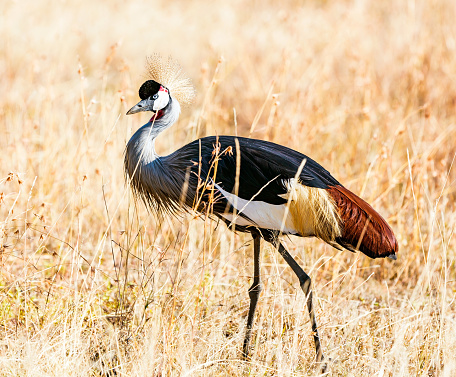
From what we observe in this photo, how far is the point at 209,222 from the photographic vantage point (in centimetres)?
415

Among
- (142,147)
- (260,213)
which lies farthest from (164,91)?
(260,213)

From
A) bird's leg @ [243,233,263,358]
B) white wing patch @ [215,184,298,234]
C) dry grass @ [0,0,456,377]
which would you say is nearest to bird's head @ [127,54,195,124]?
dry grass @ [0,0,456,377]

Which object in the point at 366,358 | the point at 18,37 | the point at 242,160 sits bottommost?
the point at 366,358

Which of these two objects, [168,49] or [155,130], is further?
[168,49]

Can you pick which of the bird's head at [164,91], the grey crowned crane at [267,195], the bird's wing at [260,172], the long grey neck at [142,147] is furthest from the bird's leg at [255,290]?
the bird's head at [164,91]

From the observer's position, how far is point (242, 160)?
9.82 feet

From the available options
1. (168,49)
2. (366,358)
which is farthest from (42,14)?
(366,358)

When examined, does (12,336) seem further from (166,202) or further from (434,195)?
(434,195)

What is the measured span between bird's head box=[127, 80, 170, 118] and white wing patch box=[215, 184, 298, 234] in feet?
1.79

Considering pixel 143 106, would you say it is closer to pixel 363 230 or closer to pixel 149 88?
pixel 149 88

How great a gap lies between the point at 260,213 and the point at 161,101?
0.76m

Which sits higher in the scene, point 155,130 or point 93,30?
point 93,30

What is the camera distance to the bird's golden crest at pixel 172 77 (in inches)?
132

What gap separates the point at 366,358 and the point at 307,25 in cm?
541
